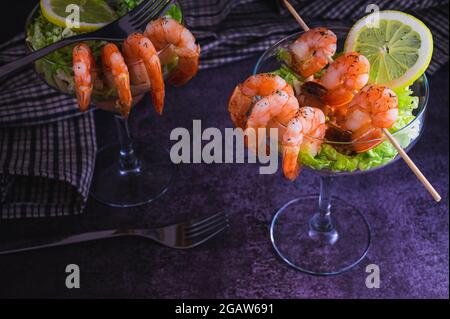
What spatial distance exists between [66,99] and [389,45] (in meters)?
0.91

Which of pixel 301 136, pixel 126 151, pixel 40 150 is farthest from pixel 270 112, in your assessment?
pixel 40 150

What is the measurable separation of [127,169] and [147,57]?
19.7 inches

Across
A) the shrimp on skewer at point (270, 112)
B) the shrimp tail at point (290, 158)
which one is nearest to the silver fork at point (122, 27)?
the shrimp on skewer at point (270, 112)

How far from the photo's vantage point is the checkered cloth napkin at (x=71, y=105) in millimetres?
1701

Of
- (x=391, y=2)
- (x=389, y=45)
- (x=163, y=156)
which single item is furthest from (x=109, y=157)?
(x=391, y=2)

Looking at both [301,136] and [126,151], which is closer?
[301,136]

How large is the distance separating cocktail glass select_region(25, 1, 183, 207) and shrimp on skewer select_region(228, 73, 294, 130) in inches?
11.7

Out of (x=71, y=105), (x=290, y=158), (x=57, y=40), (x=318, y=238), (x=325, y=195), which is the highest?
(x=57, y=40)

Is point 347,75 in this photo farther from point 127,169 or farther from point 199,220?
point 127,169

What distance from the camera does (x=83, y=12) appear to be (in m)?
1.62

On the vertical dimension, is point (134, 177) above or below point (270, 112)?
below

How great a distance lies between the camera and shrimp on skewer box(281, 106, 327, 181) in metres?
1.27

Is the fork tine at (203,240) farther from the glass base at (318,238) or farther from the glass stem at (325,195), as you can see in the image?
the glass stem at (325,195)

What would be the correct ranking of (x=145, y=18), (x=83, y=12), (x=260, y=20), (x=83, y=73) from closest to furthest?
(x=83, y=73), (x=145, y=18), (x=83, y=12), (x=260, y=20)
